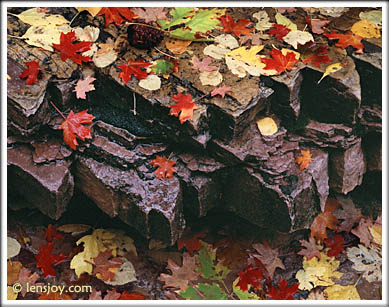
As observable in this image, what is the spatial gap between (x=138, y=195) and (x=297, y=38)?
1.09 meters

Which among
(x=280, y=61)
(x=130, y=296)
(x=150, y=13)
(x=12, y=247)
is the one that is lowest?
(x=130, y=296)

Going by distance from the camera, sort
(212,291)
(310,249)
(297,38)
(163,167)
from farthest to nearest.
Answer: (310,249)
(212,291)
(297,38)
(163,167)

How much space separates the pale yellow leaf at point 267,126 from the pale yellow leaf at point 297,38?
384mm

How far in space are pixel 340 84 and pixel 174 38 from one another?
2.76ft

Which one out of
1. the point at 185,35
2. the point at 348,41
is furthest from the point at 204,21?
the point at 348,41

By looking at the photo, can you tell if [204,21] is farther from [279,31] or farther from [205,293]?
[205,293]

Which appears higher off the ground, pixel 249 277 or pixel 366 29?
pixel 366 29

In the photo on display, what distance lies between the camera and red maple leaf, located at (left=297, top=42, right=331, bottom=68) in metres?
2.34

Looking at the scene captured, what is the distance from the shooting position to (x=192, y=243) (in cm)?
256

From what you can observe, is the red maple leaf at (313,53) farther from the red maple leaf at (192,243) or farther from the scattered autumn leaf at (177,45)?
the red maple leaf at (192,243)

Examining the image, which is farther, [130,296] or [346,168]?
[346,168]

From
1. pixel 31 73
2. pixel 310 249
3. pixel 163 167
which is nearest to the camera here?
pixel 31 73

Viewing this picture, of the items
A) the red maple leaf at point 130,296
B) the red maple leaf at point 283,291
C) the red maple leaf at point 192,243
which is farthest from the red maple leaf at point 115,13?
the red maple leaf at point 283,291

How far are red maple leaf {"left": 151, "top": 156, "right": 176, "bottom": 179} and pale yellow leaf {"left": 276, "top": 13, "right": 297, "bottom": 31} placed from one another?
904 mm
